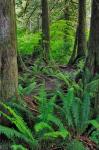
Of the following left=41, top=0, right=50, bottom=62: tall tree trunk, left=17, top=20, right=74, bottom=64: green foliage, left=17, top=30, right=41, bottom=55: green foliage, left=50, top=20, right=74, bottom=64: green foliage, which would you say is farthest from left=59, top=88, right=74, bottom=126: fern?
left=50, top=20, right=74, bottom=64: green foliage

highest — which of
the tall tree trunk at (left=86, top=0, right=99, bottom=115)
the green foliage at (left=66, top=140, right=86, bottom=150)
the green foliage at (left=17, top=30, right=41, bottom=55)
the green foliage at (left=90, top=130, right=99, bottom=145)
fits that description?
the tall tree trunk at (left=86, top=0, right=99, bottom=115)

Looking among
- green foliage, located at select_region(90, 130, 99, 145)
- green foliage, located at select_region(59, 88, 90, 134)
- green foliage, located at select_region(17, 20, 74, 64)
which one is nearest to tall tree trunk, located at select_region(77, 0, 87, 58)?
green foliage, located at select_region(17, 20, 74, 64)

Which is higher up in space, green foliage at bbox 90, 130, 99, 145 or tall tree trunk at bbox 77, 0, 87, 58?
A: tall tree trunk at bbox 77, 0, 87, 58

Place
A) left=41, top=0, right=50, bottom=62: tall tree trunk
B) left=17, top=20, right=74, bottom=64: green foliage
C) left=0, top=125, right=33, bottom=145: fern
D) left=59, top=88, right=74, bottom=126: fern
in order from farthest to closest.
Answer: left=17, top=20, right=74, bottom=64: green foliage
left=41, top=0, right=50, bottom=62: tall tree trunk
left=59, top=88, right=74, bottom=126: fern
left=0, top=125, right=33, bottom=145: fern

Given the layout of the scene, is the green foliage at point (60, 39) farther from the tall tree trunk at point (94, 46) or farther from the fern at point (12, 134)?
the fern at point (12, 134)

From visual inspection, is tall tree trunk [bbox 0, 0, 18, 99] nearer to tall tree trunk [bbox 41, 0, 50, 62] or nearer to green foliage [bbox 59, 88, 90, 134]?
green foliage [bbox 59, 88, 90, 134]

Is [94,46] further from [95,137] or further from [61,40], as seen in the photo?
[61,40]

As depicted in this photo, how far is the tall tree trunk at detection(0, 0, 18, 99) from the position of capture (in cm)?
638

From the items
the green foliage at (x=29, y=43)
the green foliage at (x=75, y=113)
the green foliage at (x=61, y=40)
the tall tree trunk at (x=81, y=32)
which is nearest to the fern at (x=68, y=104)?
the green foliage at (x=75, y=113)

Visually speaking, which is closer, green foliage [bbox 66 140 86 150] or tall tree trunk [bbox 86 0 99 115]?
green foliage [bbox 66 140 86 150]

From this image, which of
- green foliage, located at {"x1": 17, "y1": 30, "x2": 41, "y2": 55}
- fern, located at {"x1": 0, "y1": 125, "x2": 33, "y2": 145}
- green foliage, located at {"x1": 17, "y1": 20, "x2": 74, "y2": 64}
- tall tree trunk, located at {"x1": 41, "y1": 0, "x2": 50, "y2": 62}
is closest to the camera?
fern, located at {"x1": 0, "y1": 125, "x2": 33, "y2": 145}

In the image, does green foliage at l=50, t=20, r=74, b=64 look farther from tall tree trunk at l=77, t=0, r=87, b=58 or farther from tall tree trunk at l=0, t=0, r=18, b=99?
tall tree trunk at l=0, t=0, r=18, b=99

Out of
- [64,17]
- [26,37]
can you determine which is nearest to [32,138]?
[26,37]

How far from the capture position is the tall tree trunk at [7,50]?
6.38 meters
